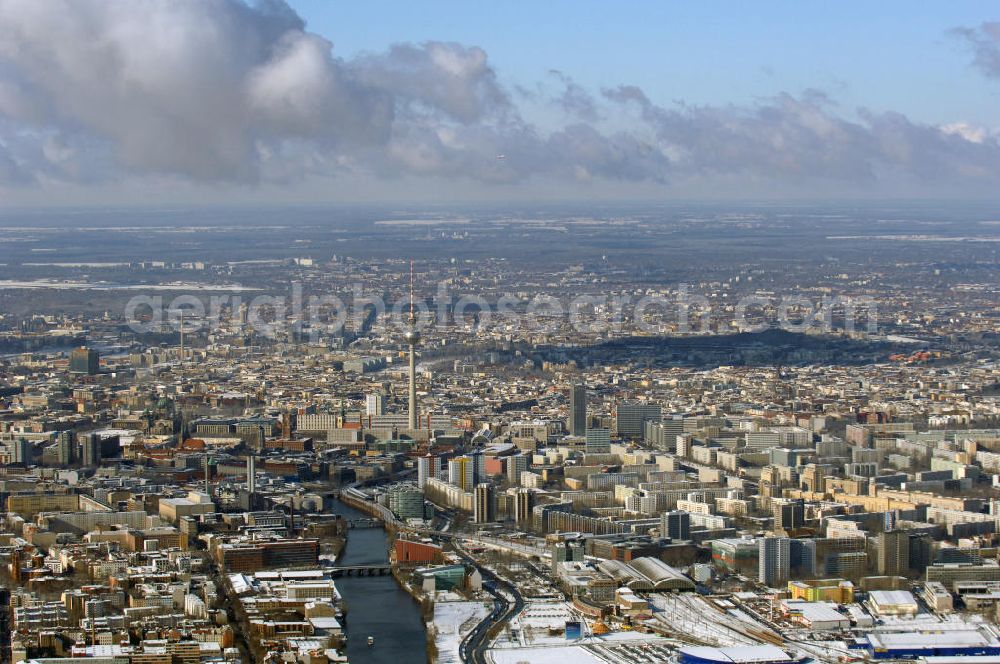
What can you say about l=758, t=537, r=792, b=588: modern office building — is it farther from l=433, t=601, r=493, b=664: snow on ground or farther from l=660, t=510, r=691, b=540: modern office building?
l=433, t=601, r=493, b=664: snow on ground

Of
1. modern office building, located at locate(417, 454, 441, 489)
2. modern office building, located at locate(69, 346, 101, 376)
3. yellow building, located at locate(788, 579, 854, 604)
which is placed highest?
yellow building, located at locate(788, 579, 854, 604)

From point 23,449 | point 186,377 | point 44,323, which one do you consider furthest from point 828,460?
point 44,323

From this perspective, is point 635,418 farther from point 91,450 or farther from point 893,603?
point 893,603

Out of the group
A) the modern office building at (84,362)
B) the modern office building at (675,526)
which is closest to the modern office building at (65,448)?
the modern office building at (675,526)

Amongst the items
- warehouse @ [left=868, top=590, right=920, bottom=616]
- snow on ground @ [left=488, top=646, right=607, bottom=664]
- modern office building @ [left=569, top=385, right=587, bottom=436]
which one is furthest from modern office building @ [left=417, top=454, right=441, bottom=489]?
snow on ground @ [left=488, top=646, right=607, bottom=664]

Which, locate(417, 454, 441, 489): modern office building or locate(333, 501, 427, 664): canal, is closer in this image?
locate(333, 501, 427, 664): canal

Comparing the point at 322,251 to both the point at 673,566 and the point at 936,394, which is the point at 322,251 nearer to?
the point at 936,394
